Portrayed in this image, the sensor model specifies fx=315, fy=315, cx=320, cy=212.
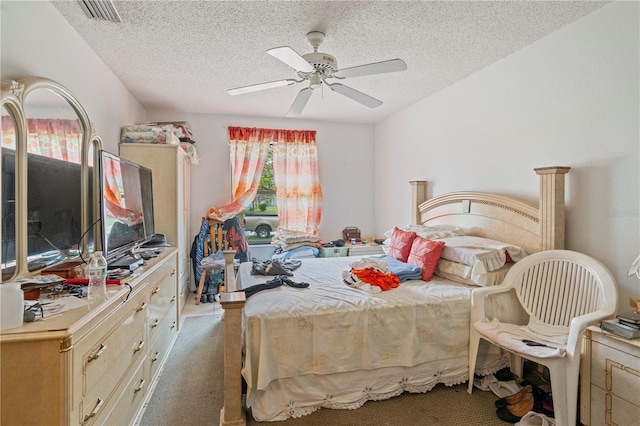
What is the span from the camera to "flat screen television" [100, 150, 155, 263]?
1.95 m

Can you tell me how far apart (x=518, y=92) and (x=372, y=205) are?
294 cm

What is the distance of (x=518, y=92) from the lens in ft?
8.89

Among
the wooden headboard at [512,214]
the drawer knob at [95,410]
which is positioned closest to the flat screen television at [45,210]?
the drawer knob at [95,410]

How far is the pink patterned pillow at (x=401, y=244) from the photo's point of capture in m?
3.10

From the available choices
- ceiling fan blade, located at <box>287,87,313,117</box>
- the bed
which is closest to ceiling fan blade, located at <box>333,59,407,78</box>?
ceiling fan blade, located at <box>287,87,313,117</box>

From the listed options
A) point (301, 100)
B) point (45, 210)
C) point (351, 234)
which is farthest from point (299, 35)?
point (351, 234)

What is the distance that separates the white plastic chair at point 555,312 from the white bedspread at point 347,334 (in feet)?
0.59

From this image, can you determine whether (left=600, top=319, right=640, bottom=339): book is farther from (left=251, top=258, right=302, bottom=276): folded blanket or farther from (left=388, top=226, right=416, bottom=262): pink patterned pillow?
(left=251, top=258, right=302, bottom=276): folded blanket

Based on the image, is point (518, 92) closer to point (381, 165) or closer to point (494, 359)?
point (494, 359)

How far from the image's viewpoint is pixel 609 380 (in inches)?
64.9

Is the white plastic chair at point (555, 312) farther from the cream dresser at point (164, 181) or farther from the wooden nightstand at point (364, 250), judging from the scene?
the cream dresser at point (164, 181)

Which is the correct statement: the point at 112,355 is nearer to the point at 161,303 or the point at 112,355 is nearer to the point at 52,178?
the point at 161,303

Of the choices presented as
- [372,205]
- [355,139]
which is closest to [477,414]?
[372,205]

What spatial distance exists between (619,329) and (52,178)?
325 cm
